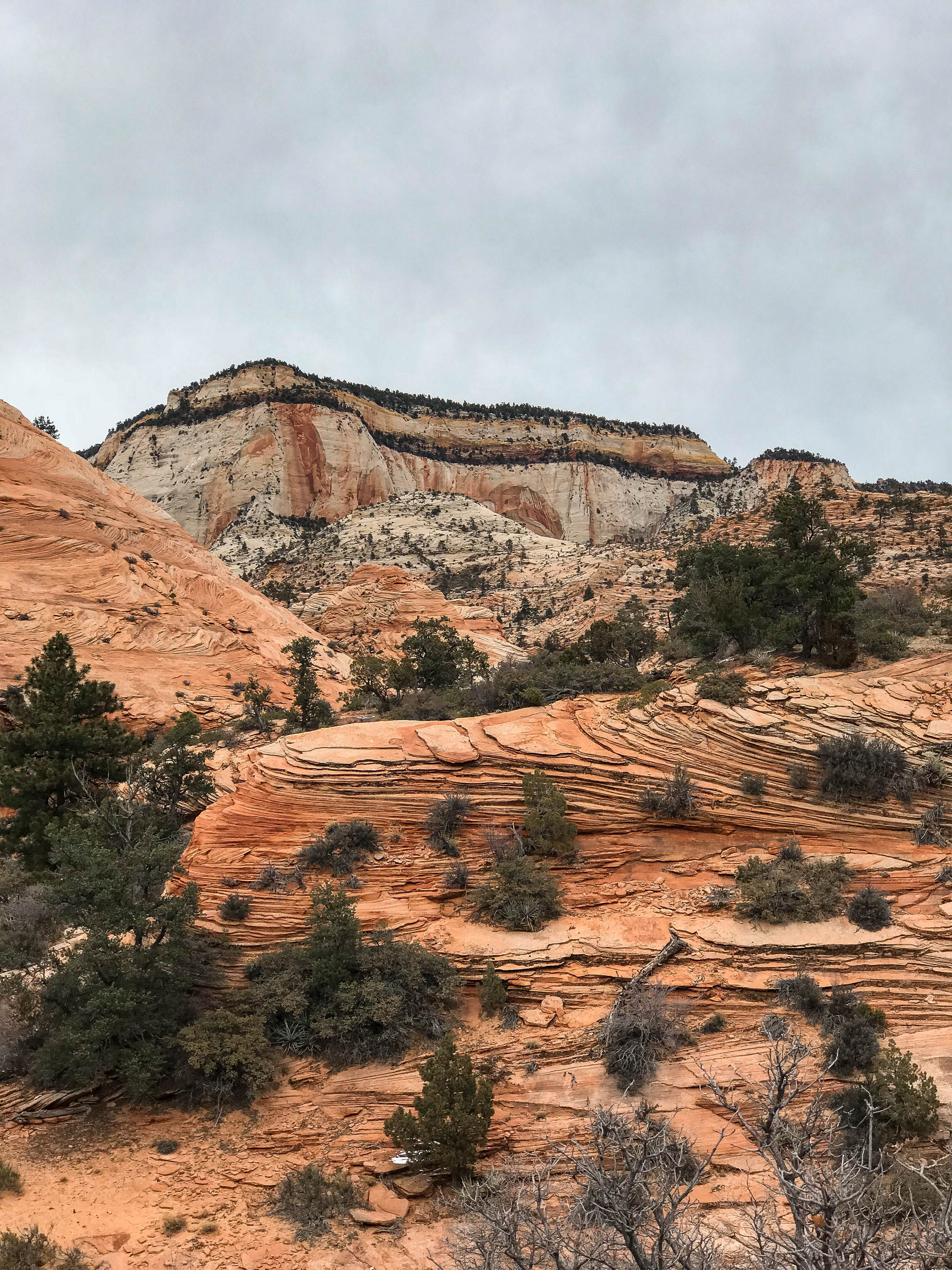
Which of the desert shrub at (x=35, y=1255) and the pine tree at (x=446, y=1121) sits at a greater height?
the pine tree at (x=446, y=1121)

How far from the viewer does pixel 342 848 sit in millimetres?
15844

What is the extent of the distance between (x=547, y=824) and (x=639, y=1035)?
4769mm

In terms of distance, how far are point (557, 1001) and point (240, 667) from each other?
2671 cm

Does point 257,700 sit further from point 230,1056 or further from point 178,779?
point 230,1056

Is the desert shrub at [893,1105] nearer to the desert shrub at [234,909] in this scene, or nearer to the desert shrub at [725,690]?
the desert shrub at [725,690]

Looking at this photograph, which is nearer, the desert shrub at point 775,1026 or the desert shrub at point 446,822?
the desert shrub at point 775,1026

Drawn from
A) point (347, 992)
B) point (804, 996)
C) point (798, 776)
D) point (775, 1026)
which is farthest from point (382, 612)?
point (775, 1026)

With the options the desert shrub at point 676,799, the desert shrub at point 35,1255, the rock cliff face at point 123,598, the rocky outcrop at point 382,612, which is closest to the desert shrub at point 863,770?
the desert shrub at point 676,799

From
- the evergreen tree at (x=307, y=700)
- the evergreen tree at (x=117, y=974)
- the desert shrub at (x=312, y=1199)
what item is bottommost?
the desert shrub at (x=312, y=1199)

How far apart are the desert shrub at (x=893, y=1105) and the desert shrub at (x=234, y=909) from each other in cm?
1100

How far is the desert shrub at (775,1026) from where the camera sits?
11.0 metres

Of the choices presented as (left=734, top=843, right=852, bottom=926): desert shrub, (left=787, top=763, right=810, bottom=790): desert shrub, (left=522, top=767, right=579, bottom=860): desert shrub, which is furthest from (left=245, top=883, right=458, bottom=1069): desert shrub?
(left=787, top=763, right=810, bottom=790): desert shrub

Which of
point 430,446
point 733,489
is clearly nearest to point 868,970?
point 733,489

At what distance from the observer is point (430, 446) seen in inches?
4048
